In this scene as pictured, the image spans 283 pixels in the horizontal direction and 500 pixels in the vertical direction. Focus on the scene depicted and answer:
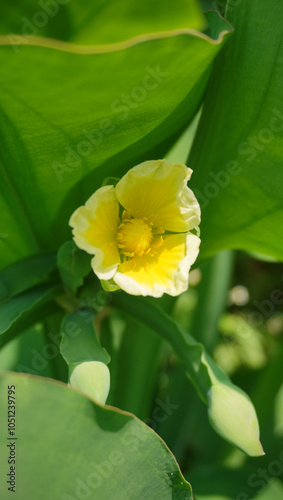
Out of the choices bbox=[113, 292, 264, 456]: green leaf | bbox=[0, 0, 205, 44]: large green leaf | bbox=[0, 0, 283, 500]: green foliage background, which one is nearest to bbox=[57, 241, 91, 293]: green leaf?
bbox=[0, 0, 283, 500]: green foliage background

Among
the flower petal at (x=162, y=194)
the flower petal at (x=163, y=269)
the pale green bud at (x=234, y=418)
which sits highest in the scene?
the flower petal at (x=162, y=194)

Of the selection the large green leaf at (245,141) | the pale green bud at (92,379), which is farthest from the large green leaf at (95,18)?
the pale green bud at (92,379)

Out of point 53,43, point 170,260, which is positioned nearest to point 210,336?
point 170,260

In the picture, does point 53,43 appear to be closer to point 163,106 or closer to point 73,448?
point 163,106

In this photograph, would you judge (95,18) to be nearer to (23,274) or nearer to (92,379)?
(23,274)

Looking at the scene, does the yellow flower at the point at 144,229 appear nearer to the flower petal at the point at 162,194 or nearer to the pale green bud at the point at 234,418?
the flower petal at the point at 162,194

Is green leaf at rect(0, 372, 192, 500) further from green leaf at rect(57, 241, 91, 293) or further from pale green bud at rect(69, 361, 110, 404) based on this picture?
green leaf at rect(57, 241, 91, 293)
